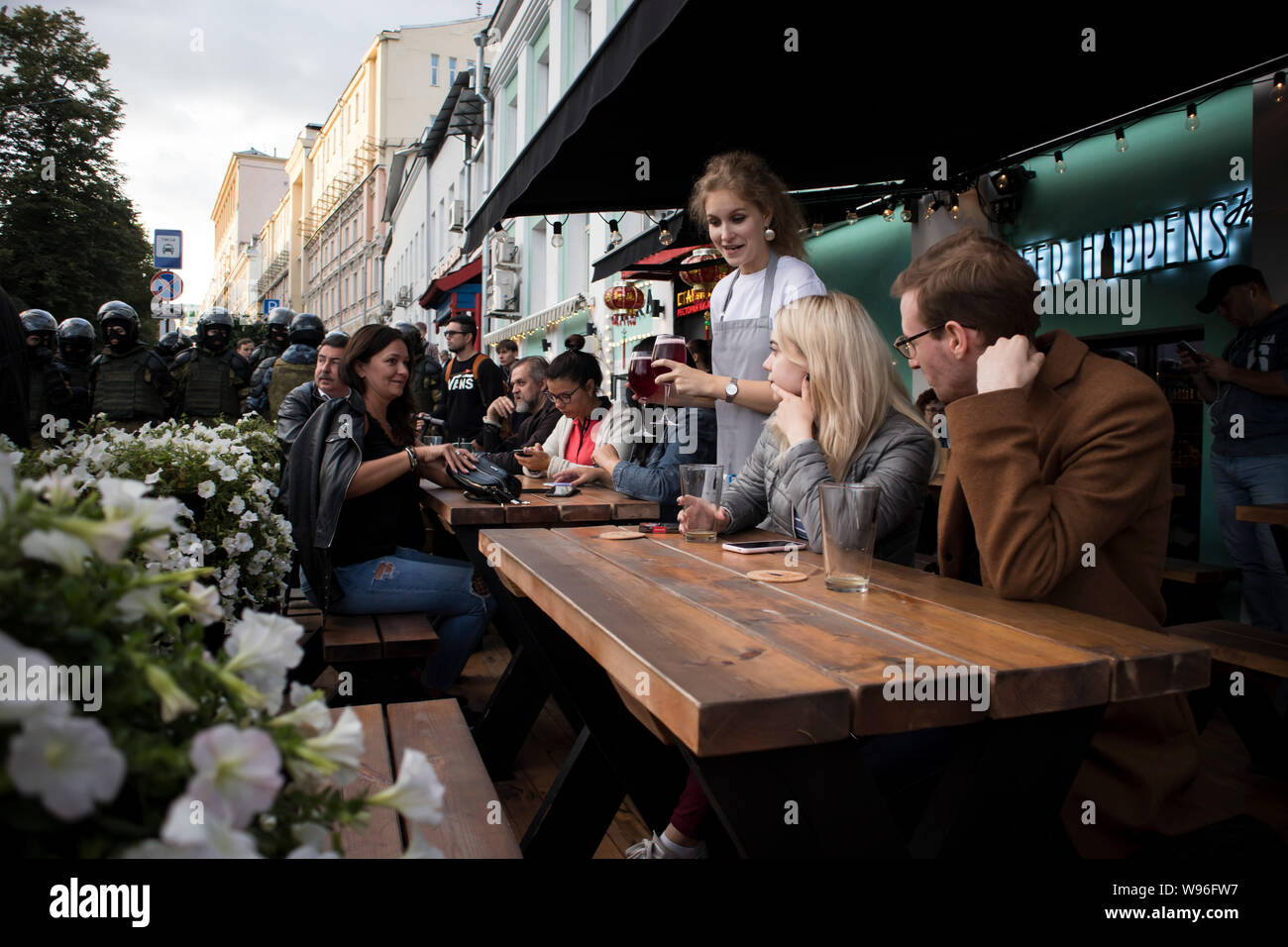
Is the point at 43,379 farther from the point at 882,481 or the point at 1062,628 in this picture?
the point at 1062,628

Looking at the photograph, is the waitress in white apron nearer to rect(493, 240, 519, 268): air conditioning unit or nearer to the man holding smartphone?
the man holding smartphone

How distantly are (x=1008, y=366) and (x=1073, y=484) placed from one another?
9.3 inches

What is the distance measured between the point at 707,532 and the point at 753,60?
204 centimetres

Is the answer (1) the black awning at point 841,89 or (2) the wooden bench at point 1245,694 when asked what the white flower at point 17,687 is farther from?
(2) the wooden bench at point 1245,694

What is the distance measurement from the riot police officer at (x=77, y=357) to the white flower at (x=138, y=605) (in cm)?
837

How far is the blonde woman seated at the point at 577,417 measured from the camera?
4.48 m

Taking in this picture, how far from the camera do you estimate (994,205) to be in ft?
Answer: 20.2

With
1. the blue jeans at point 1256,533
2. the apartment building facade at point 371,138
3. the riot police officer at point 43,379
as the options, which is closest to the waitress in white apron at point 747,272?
the blue jeans at point 1256,533

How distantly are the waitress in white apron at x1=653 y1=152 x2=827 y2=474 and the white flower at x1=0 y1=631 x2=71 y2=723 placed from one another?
2.34 m

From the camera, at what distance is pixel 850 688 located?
100 cm

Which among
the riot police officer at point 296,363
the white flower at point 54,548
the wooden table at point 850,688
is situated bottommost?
the wooden table at point 850,688
